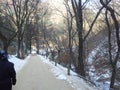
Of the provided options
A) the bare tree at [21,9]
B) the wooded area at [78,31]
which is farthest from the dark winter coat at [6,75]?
the bare tree at [21,9]

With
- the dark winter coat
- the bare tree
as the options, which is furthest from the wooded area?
the dark winter coat

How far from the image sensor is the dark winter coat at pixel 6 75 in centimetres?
775

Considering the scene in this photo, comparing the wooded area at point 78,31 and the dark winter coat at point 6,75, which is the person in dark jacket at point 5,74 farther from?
the wooded area at point 78,31

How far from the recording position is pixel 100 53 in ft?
186

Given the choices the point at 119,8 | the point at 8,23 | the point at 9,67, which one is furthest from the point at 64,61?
the point at 9,67

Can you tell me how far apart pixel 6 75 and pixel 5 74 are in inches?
1.4

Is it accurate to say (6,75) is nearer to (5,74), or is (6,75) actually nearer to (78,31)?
(5,74)

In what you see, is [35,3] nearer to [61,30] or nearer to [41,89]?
[41,89]

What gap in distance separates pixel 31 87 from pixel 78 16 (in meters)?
13.1

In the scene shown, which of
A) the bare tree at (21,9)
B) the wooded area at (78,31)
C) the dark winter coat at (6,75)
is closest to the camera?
the dark winter coat at (6,75)

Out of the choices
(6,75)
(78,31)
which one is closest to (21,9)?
(78,31)

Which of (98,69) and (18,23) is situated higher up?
(18,23)

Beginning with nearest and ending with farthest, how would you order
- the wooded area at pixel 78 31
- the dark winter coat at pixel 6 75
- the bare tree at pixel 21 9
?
the dark winter coat at pixel 6 75
the wooded area at pixel 78 31
the bare tree at pixel 21 9

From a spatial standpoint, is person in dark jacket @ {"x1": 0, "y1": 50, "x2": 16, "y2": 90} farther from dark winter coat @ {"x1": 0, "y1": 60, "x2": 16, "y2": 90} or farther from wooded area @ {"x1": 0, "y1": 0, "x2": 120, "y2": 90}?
wooded area @ {"x1": 0, "y1": 0, "x2": 120, "y2": 90}
